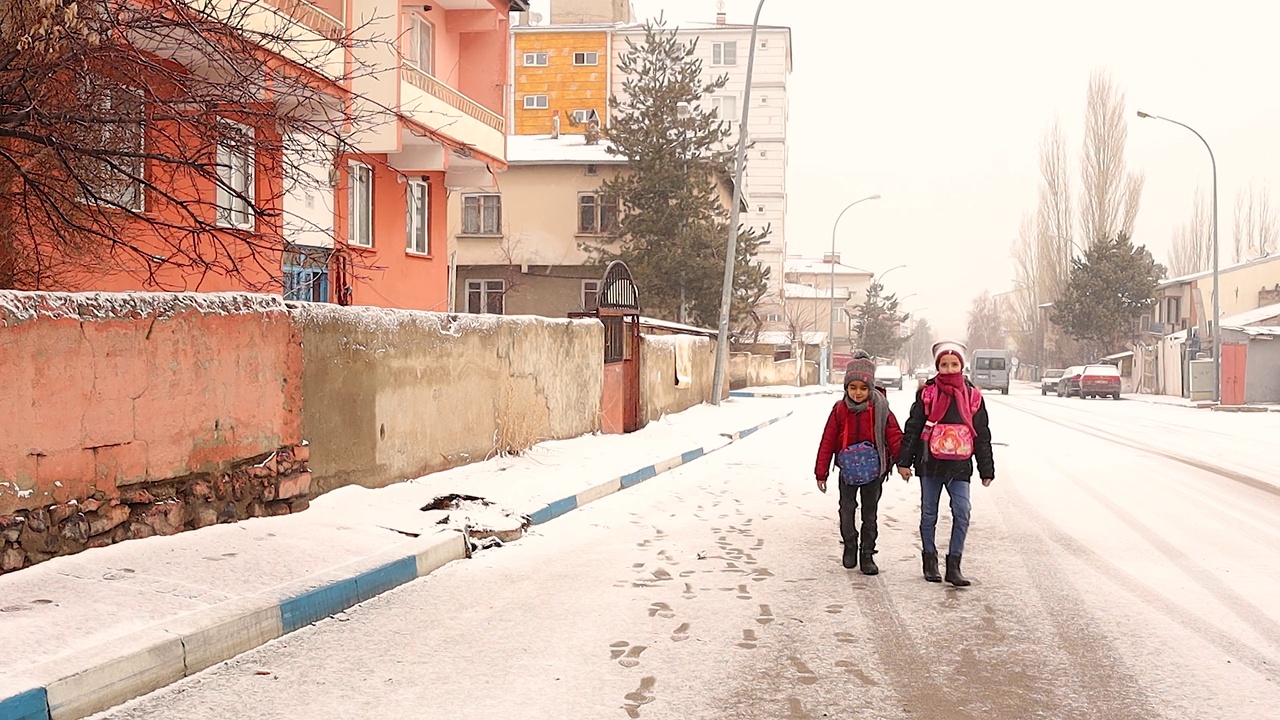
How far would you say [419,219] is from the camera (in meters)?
23.7

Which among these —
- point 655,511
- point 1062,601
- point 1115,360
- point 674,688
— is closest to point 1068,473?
point 655,511

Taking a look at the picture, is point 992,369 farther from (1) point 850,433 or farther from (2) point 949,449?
(2) point 949,449

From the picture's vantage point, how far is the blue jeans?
23.0 feet

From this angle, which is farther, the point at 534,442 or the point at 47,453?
the point at 534,442

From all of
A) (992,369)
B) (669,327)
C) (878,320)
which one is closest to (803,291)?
(878,320)

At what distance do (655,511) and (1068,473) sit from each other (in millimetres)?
6471

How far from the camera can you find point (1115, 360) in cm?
7188

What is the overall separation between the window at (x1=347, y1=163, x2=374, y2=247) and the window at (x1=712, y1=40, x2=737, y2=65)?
61.7 metres

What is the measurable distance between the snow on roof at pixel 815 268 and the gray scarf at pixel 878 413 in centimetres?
11161

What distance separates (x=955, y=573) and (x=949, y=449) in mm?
782

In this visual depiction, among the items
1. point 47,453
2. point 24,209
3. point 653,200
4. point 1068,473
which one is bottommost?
point 1068,473

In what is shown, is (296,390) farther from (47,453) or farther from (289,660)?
(289,660)

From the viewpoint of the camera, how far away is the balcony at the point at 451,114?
1922 cm

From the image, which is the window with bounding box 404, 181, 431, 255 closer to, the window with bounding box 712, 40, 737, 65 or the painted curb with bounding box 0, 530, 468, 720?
the painted curb with bounding box 0, 530, 468, 720
